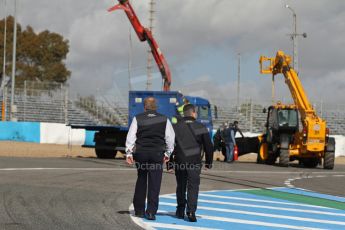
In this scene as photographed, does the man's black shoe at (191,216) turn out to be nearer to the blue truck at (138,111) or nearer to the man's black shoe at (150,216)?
the man's black shoe at (150,216)

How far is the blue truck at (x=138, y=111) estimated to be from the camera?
26.6m

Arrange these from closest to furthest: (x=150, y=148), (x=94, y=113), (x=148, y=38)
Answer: (x=150, y=148) → (x=148, y=38) → (x=94, y=113)

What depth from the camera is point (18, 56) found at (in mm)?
78500

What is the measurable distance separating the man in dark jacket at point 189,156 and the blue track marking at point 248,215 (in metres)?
0.31

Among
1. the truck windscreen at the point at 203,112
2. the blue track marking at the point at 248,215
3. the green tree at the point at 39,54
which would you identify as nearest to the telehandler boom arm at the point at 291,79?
the truck windscreen at the point at 203,112

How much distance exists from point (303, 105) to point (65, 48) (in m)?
58.7

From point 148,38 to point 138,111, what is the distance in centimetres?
593

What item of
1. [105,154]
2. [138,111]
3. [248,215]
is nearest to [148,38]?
[138,111]

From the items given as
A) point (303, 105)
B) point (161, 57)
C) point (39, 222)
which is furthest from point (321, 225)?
point (161, 57)

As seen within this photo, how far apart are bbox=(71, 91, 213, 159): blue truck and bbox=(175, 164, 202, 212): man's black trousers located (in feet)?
53.9

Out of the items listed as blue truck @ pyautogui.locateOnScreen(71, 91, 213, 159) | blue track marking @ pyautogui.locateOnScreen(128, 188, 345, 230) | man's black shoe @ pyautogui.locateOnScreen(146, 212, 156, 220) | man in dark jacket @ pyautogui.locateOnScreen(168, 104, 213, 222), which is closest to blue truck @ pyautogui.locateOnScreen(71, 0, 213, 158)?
blue truck @ pyautogui.locateOnScreen(71, 91, 213, 159)

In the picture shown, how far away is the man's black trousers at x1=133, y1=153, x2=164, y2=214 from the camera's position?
30.9 ft

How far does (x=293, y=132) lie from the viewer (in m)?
26.8

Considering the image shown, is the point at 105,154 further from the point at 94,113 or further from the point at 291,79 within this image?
the point at 94,113
